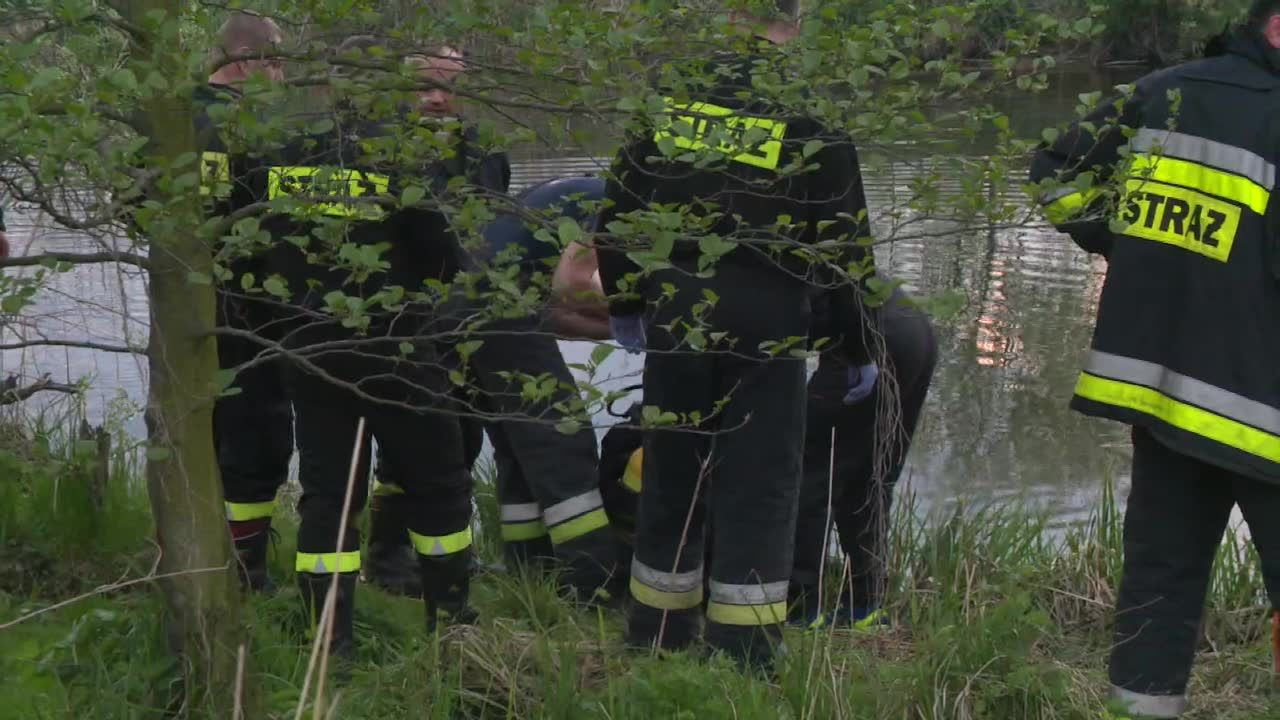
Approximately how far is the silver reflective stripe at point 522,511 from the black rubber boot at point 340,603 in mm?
933

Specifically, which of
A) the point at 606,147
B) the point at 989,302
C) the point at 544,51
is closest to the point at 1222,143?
the point at 606,147

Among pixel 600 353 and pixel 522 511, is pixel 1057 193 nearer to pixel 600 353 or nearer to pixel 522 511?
pixel 600 353

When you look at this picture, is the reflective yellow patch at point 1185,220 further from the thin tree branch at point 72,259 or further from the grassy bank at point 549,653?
the thin tree branch at point 72,259

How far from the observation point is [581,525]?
4469mm

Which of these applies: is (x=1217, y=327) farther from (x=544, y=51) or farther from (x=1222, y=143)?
(x=544, y=51)

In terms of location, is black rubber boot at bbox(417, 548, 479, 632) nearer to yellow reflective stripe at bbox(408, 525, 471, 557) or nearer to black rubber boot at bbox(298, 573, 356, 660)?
yellow reflective stripe at bbox(408, 525, 471, 557)

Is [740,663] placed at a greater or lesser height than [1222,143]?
lesser

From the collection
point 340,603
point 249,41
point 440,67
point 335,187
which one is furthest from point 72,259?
point 340,603

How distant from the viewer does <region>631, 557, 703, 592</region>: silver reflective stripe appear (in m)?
3.77

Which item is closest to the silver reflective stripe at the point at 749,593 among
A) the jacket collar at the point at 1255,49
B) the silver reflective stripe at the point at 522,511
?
the silver reflective stripe at the point at 522,511

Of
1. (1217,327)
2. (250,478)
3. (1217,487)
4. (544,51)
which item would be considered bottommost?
(250,478)

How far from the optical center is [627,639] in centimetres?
390

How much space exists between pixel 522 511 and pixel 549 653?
1.59m

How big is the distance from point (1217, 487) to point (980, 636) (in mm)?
658
